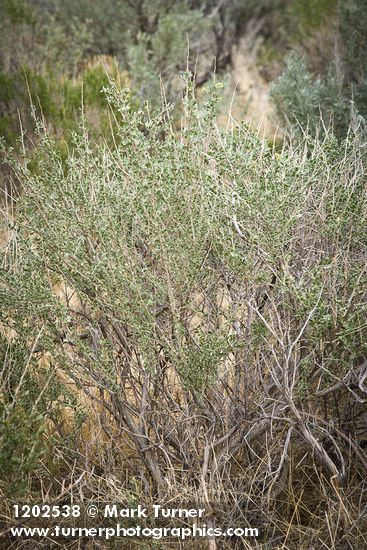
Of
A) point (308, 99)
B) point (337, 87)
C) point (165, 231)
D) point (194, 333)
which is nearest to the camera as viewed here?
point (165, 231)

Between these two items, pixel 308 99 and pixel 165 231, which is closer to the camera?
pixel 165 231

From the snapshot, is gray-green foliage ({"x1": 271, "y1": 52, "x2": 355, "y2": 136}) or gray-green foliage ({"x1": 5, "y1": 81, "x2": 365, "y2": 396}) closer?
gray-green foliage ({"x1": 5, "y1": 81, "x2": 365, "y2": 396})

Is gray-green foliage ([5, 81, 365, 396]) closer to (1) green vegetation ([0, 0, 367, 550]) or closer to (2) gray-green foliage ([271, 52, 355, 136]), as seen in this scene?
(1) green vegetation ([0, 0, 367, 550])

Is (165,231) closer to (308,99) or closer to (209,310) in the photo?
(209,310)

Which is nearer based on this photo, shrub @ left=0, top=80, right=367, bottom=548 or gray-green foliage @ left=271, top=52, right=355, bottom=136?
shrub @ left=0, top=80, right=367, bottom=548

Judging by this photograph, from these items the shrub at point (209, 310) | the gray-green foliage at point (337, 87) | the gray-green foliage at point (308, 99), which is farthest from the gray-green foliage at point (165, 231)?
the gray-green foliage at point (308, 99)

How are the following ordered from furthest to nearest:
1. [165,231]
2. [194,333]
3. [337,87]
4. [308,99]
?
[337,87] → [308,99] → [194,333] → [165,231]

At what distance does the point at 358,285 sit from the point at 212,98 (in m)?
0.99

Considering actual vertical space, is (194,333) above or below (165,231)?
below

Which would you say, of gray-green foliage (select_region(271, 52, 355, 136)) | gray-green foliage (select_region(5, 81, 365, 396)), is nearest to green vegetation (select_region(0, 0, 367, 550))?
gray-green foliage (select_region(5, 81, 365, 396))

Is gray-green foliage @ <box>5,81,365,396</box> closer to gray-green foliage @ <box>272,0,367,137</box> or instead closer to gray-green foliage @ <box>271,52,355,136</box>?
gray-green foliage @ <box>272,0,367,137</box>

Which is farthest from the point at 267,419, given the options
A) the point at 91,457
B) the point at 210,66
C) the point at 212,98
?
the point at 210,66

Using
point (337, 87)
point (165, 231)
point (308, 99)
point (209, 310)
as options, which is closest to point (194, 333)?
point (209, 310)

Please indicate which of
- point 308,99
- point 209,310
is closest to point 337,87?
point 308,99
